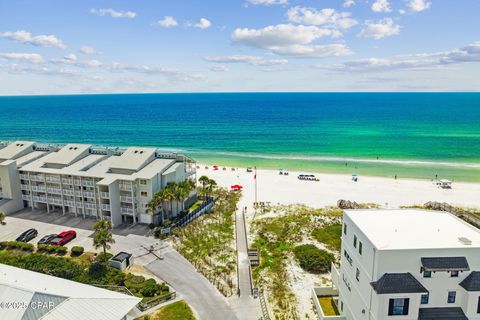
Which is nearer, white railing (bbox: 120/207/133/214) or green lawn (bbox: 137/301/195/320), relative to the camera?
green lawn (bbox: 137/301/195/320)

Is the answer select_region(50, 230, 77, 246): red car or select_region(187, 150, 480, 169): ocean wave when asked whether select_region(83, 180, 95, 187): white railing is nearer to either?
select_region(50, 230, 77, 246): red car

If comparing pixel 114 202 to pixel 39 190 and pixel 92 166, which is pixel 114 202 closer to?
pixel 92 166

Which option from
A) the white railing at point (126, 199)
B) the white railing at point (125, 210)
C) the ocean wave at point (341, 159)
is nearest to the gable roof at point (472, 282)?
A: the white railing at point (126, 199)

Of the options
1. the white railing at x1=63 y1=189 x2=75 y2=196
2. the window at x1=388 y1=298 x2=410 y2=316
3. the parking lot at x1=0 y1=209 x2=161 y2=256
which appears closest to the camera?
the window at x1=388 y1=298 x2=410 y2=316

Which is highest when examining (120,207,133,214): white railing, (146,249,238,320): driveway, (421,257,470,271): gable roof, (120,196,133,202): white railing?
(421,257,470,271): gable roof

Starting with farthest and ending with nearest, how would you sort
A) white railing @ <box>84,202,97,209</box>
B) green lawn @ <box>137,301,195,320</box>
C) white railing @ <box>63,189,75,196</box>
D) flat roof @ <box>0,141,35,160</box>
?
flat roof @ <box>0,141,35,160</box> < white railing @ <box>63,189,75,196</box> < white railing @ <box>84,202,97,209</box> < green lawn @ <box>137,301,195,320</box>

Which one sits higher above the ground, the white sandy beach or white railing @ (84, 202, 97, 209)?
white railing @ (84, 202, 97, 209)

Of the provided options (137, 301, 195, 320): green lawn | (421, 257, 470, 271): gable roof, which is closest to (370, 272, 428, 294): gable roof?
(421, 257, 470, 271): gable roof
